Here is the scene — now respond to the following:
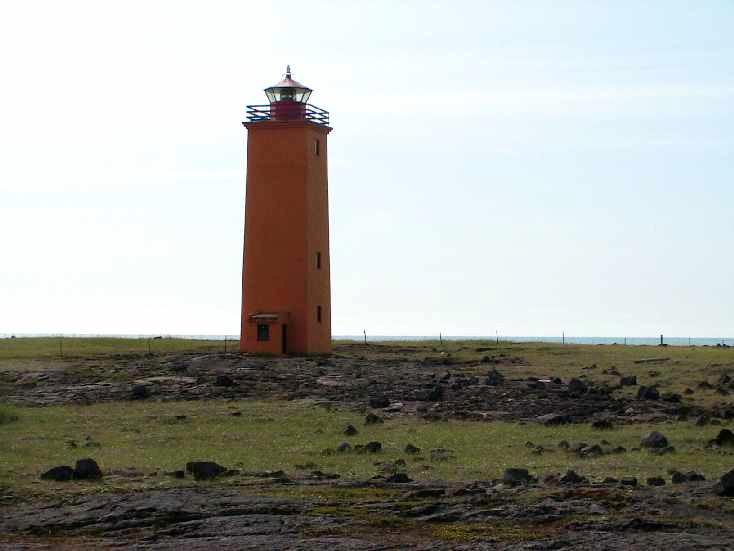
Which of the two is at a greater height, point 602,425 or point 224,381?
point 224,381

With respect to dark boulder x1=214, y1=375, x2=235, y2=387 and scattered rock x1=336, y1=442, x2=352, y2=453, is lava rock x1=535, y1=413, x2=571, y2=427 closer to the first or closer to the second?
scattered rock x1=336, y1=442, x2=352, y2=453

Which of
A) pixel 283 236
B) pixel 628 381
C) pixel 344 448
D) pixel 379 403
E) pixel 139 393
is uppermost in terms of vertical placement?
pixel 283 236

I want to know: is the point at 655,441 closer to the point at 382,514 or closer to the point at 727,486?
the point at 727,486

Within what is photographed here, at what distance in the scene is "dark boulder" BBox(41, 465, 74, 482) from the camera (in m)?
21.5

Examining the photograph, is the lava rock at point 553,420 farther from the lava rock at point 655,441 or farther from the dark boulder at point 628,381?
the dark boulder at point 628,381

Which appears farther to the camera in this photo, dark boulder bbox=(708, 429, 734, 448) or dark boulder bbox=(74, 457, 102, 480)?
dark boulder bbox=(708, 429, 734, 448)

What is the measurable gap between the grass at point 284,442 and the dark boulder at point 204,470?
0.49 meters

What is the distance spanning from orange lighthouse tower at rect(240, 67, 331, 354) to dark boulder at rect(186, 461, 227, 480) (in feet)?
112

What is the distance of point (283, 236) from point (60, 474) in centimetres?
3544

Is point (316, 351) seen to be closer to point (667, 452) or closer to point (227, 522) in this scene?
point (667, 452)

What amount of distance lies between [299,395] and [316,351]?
17.7m

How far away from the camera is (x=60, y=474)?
70.6 feet

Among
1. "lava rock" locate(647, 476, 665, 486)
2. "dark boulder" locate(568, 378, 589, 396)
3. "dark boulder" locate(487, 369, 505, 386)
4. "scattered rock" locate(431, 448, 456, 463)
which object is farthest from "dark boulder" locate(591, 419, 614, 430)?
"dark boulder" locate(487, 369, 505, 386)

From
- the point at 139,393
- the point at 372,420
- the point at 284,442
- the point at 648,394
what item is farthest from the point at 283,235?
the point at 284,442
